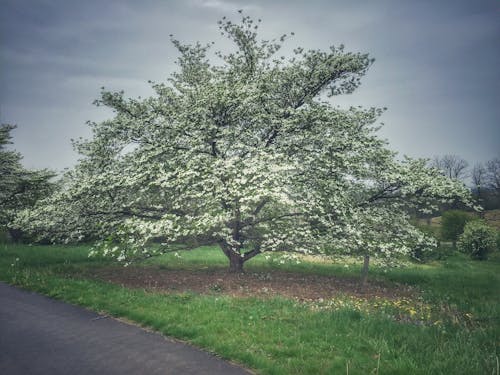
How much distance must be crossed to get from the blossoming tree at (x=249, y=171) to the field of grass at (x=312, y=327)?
2.44 metres

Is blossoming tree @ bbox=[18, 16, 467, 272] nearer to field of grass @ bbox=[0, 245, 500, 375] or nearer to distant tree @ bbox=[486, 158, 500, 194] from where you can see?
field of grass @ bbox=[0, 245, 500, 375]

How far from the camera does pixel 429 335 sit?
818cm

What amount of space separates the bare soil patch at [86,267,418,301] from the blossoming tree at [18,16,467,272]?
1.41m

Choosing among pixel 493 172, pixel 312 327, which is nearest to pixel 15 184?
pixel 312 327

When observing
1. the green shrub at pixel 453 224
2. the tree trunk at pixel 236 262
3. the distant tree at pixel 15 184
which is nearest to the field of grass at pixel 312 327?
the tree trunk at pixel 236 262

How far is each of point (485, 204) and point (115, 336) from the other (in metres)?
83.9

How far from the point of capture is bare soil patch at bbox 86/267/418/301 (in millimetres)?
A: 13453

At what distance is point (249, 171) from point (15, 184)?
23.6 metres

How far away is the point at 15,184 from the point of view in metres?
27.1

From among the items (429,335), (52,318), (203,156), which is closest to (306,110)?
(203,156)

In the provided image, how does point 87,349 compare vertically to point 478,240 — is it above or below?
below

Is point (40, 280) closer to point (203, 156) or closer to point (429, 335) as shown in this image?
point (203, 156)

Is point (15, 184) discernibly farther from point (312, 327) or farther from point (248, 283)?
point (312, 327)

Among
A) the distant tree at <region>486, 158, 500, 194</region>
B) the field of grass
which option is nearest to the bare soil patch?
the field of grass
